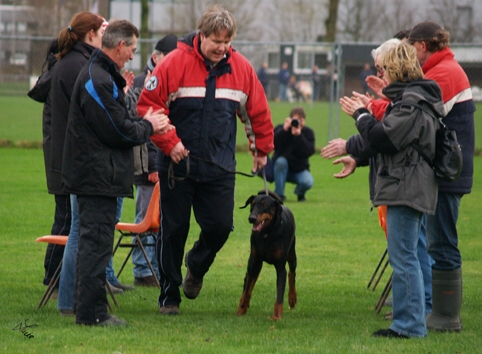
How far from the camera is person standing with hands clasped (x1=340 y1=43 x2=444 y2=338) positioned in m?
5.06

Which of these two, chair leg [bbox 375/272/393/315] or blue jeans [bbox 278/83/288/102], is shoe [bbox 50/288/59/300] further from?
blue jeans [bbox 278/83/288/102]

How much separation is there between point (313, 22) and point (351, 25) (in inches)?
128

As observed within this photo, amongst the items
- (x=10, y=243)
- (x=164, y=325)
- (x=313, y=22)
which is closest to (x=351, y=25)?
(x=313, y=22)

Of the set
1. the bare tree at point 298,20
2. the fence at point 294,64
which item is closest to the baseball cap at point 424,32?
the fence at point 294,64

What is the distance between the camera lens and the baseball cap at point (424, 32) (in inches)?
221

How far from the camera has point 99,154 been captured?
531cm

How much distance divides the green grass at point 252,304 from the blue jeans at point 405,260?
26cm

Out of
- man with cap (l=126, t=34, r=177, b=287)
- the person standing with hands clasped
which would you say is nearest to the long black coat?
man with cap (l=126, t=34, r=177, b=287)

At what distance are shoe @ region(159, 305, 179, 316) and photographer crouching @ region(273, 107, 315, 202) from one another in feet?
24.6

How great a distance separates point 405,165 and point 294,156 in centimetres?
857

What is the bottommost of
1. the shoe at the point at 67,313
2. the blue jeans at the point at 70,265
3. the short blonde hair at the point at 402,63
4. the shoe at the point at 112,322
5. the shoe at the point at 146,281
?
the shoe at the point at 146,281

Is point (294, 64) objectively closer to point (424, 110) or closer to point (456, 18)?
point (456, 18)

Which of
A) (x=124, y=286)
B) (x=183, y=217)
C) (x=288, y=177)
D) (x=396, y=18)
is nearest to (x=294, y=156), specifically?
(x=288, y=177)

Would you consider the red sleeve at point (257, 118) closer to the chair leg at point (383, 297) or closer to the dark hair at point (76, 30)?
the dark hair at point (76, 30)
